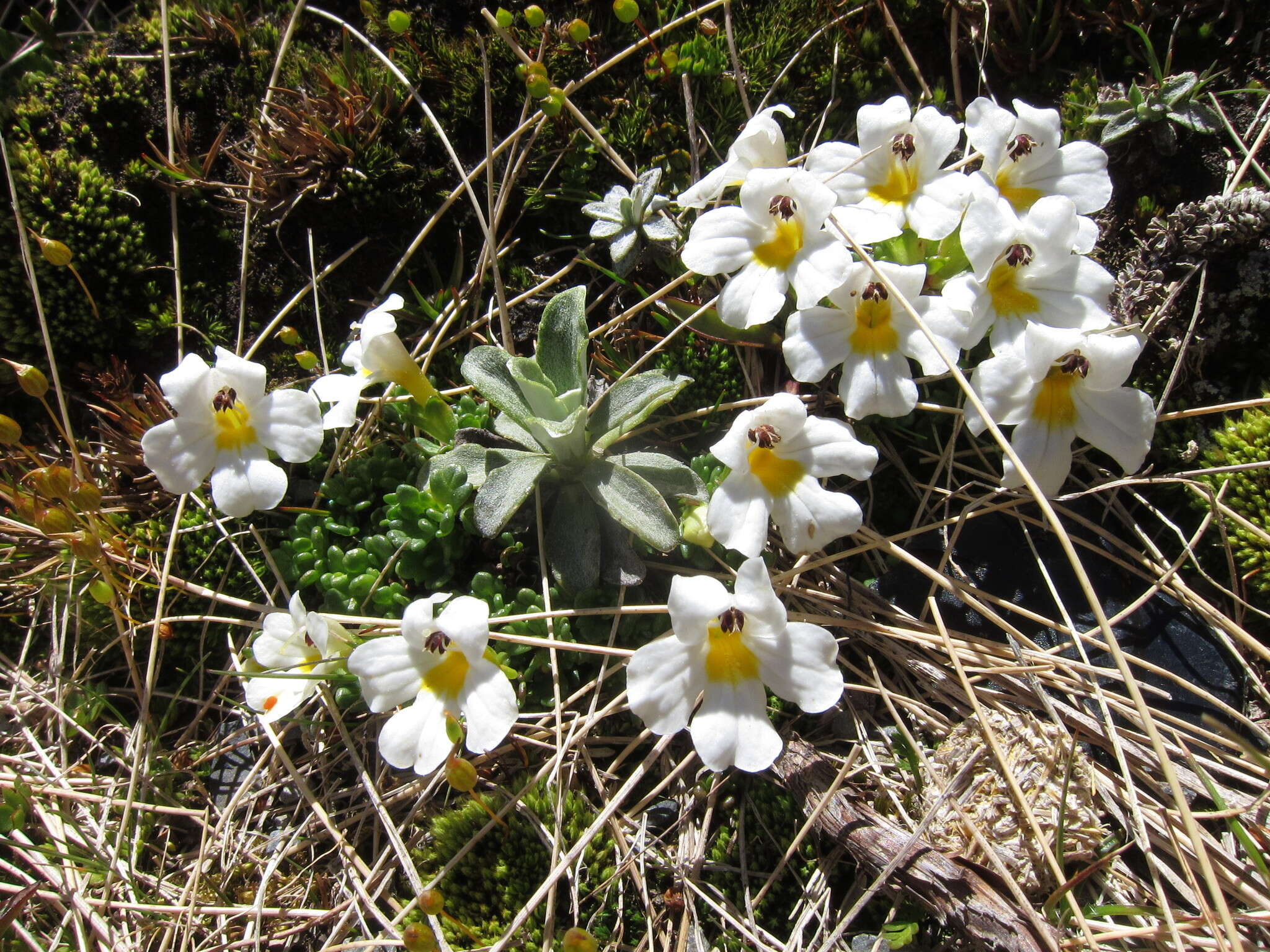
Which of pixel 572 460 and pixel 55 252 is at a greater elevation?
pixel 55 252

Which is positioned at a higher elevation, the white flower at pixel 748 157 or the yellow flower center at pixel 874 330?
the white flower at pixel 748 157

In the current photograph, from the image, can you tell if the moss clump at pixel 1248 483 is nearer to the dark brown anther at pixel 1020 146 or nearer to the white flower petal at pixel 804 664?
the dark brown anther at pixel 1020 146

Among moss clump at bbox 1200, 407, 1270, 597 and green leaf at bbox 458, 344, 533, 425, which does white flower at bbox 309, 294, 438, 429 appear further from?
moss clump at bbox 1200, 407, 1270, 597

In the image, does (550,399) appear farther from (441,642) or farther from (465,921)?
(465,921)

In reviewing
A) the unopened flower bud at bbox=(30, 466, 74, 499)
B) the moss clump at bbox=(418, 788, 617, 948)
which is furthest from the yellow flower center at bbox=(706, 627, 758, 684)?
the unopened flower bud at bbox=(30, 466, 74, 499)

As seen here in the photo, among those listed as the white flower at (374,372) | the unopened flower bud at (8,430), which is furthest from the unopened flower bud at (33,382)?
the white flower at (374,372)

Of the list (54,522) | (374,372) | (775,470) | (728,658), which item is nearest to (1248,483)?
(775,470)

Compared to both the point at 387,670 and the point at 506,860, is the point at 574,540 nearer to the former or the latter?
the point at 387,670
